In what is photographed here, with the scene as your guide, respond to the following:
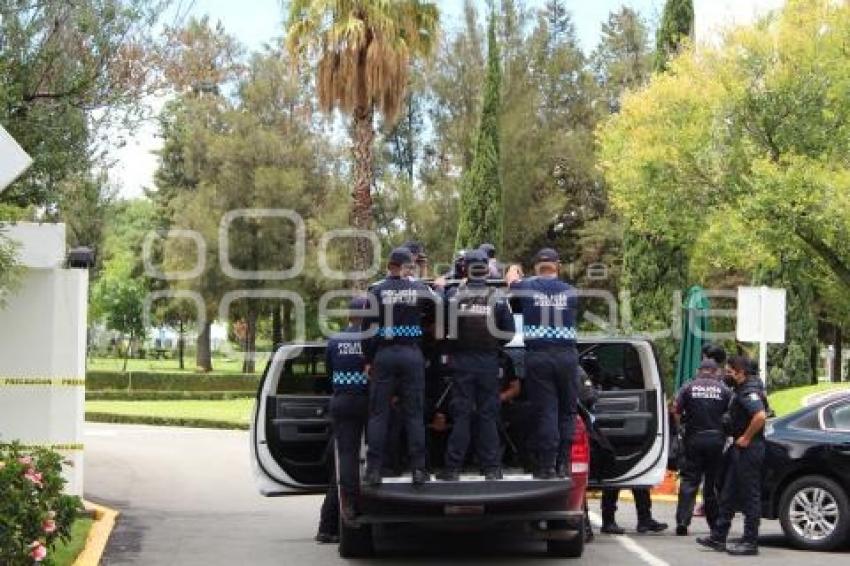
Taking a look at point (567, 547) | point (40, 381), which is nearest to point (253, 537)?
point (40, 381)

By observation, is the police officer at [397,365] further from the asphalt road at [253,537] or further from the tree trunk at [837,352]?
the tree trunk at [837,352]

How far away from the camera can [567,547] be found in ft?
35.9

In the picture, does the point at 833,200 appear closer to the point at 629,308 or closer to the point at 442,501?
the point at 629,308

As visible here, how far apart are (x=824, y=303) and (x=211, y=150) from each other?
24965 mm

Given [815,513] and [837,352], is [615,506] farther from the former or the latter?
[837,352]

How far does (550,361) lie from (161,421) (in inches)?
1026

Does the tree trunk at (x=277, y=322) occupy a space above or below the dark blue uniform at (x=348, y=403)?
above

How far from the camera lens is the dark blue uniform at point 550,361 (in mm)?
9789

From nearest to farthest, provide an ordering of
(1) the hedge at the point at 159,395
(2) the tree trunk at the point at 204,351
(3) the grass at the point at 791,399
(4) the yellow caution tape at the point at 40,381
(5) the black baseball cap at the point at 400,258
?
(5) the black baseball cap at the point at 400,258, (4) the yellow caution tape at the point at 40,381, (3) the grass at the point at 791,399, (1) the hedge at the point at 159,395, (2) the tree trunk at the point at 204,351

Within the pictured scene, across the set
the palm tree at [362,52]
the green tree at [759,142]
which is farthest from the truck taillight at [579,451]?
the palm tree at [362,52]

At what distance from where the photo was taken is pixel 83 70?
491 inches

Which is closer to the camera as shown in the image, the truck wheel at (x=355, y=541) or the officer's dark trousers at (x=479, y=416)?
the officer's dark trousers at (x=479, y=416)

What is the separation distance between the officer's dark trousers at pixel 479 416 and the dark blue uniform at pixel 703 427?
3126 mm

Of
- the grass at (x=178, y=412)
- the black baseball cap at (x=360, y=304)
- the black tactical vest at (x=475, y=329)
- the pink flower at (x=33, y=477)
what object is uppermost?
the black baseball cap at (x=360, y=304)
